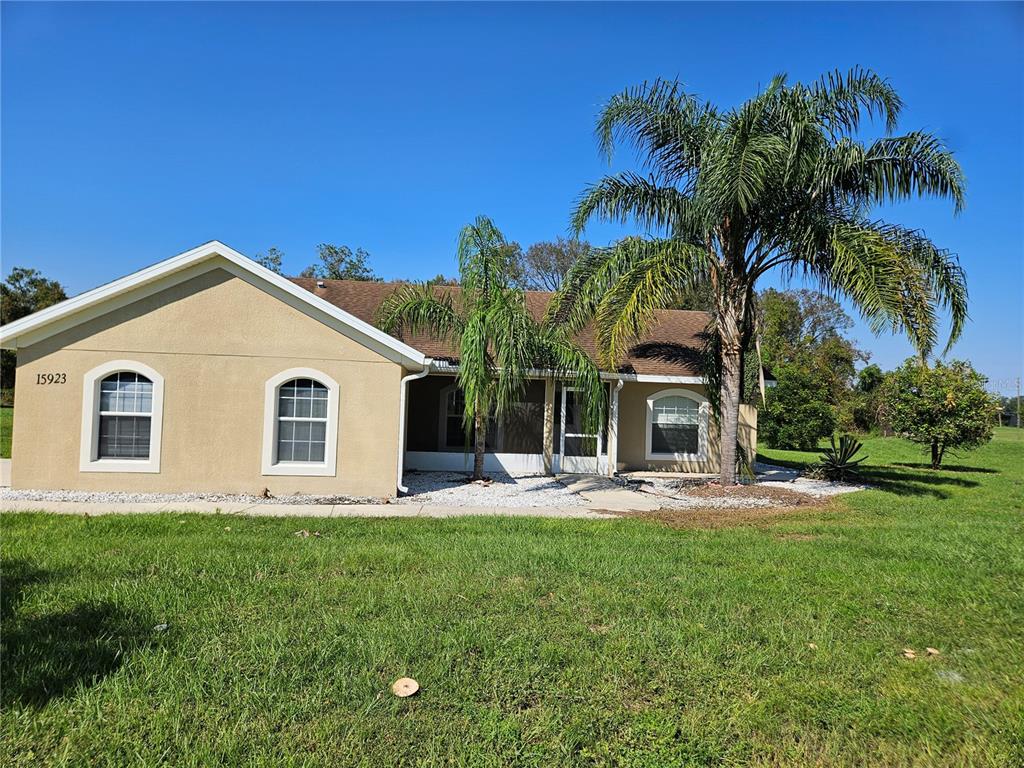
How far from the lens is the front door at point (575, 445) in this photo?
16359mm

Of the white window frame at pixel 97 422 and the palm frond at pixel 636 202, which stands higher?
the palm frond at pixel 636 202

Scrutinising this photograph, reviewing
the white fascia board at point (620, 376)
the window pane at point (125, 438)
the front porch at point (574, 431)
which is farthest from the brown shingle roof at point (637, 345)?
the window pane at point (125, 438)

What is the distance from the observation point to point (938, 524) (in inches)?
368

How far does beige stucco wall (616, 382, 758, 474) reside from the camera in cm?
1730

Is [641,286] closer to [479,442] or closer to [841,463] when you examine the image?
[479,442]

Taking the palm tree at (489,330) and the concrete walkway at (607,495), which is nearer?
the concrete walkway at (607,495)

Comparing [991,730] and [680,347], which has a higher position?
[680,347]

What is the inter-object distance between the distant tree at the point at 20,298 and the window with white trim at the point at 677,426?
29.9 meters

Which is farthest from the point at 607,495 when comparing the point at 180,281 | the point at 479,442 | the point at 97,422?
the point at 97,422

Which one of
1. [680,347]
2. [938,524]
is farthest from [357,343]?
[938,524]

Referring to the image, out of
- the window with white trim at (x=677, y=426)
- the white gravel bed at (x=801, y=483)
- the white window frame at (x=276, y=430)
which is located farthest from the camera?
the window with white trim at (x=677, y=426)

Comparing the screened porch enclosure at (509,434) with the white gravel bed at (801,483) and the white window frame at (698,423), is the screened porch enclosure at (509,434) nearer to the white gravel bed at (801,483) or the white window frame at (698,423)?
the white window frame at (698,423)

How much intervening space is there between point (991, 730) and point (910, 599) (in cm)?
233

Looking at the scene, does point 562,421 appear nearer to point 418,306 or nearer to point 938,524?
point 418,306
